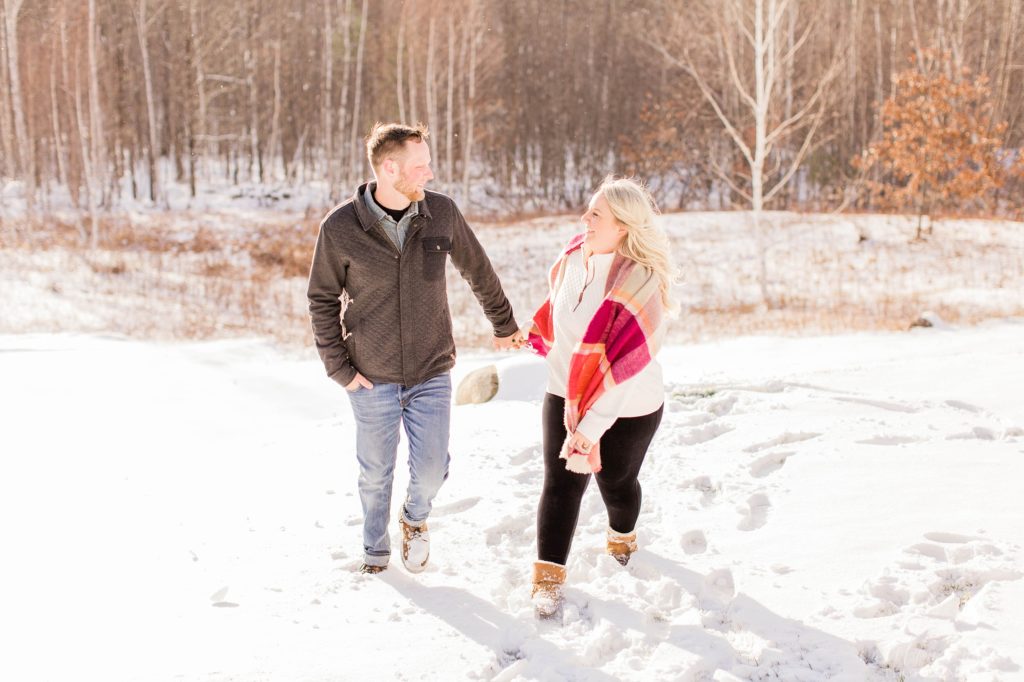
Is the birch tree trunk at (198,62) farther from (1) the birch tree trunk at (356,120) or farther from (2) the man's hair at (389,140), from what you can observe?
(2) the man's hair at (389,140)

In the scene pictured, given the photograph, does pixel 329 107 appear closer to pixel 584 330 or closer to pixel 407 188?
pixel 407 188

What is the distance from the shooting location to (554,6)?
37.4 metres

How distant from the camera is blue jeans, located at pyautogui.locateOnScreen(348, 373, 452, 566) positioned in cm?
332

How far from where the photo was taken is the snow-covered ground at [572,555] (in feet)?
9.17

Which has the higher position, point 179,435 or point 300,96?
point 300,96

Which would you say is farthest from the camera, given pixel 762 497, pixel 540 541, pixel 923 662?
pixel 762 497

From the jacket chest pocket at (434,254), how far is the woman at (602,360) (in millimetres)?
474

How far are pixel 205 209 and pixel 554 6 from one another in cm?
1957

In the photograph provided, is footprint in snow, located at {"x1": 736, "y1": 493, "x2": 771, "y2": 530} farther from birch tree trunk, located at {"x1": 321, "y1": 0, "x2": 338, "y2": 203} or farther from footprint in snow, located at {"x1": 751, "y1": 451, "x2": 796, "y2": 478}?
birch tree trunk, located at {"x1": 321, "y1": 0, "x2": 338, "y2": 203}

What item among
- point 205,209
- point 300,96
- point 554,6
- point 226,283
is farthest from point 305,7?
point 226,283

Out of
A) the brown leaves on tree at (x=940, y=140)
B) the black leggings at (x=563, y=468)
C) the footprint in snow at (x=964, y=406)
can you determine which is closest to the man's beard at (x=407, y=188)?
the black leggings at (x=563, y=468)

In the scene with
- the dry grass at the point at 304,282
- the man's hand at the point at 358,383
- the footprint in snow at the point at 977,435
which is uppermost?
the man's hand at the point at 358,383

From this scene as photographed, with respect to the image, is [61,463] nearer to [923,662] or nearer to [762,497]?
[762,497]

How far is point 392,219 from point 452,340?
54cm
